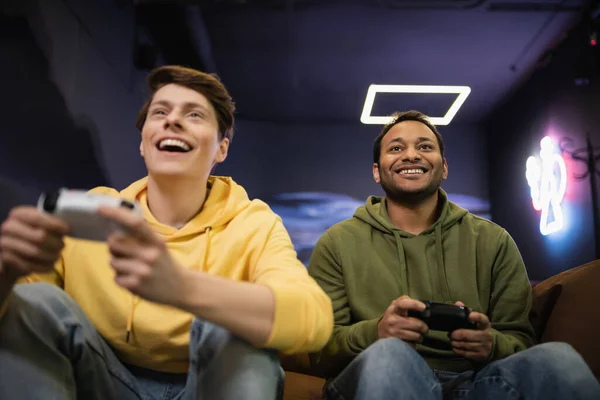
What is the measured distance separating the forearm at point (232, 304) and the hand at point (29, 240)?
23cm

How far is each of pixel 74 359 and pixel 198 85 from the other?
740 mm

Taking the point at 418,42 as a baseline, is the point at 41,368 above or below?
below

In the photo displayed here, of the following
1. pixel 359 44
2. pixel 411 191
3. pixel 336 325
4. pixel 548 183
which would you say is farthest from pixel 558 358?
pixel 359 44

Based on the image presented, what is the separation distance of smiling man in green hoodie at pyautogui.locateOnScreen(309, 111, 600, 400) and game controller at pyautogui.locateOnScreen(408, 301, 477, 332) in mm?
17

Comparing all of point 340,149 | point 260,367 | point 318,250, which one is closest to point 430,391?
point 260,367

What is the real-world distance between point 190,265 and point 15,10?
182 cm

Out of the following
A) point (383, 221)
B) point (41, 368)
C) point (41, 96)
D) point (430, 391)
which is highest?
point (41, 96)

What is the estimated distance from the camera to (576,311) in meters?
1.69

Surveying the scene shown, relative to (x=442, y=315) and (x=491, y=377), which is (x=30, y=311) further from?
(x=491, y=377)

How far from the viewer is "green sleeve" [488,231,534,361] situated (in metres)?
1.48

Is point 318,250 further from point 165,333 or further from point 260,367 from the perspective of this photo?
point 260,367

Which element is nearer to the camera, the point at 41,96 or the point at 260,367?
the point at 260,367

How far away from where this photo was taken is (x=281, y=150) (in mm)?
6262

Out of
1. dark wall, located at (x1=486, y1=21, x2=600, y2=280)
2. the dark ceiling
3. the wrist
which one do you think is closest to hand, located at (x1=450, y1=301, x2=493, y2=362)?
the wrist
